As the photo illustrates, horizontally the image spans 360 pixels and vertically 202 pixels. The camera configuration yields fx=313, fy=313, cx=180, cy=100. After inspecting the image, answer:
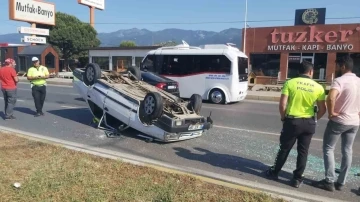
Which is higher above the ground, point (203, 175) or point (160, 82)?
point (160, 82)

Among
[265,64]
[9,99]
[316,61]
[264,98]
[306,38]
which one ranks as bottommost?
[264,98]

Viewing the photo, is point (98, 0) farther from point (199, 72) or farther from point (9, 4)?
point (199, 72)

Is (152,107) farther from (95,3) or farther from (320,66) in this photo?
(95,3)

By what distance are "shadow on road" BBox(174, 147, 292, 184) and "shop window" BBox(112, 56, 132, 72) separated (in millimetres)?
23033

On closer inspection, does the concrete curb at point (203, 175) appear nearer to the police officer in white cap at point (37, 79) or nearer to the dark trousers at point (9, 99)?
the dark trousers at point (9, 99)

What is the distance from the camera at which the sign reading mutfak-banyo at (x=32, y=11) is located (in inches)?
1239

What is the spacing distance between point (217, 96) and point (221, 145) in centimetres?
739

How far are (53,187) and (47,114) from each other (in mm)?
6442

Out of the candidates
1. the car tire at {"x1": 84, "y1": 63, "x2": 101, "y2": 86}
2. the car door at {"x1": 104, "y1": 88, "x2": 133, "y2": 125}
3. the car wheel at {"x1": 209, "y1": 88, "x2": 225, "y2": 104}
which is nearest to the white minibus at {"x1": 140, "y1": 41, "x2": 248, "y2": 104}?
the car wheel at {"x1": 209, "y1": 88, "x2": 225, "y2": 104}

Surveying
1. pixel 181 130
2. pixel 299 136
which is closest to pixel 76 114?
pixel 181 130

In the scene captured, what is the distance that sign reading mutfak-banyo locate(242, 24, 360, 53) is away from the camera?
22734 millimetres

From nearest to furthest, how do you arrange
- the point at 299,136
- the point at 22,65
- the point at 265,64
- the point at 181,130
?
the point at 299,136 < the point at 181,130 < the point at 265,64 < the point at 22,65

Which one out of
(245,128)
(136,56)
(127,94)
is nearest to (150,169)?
(127,94)

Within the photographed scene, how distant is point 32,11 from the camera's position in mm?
33406
